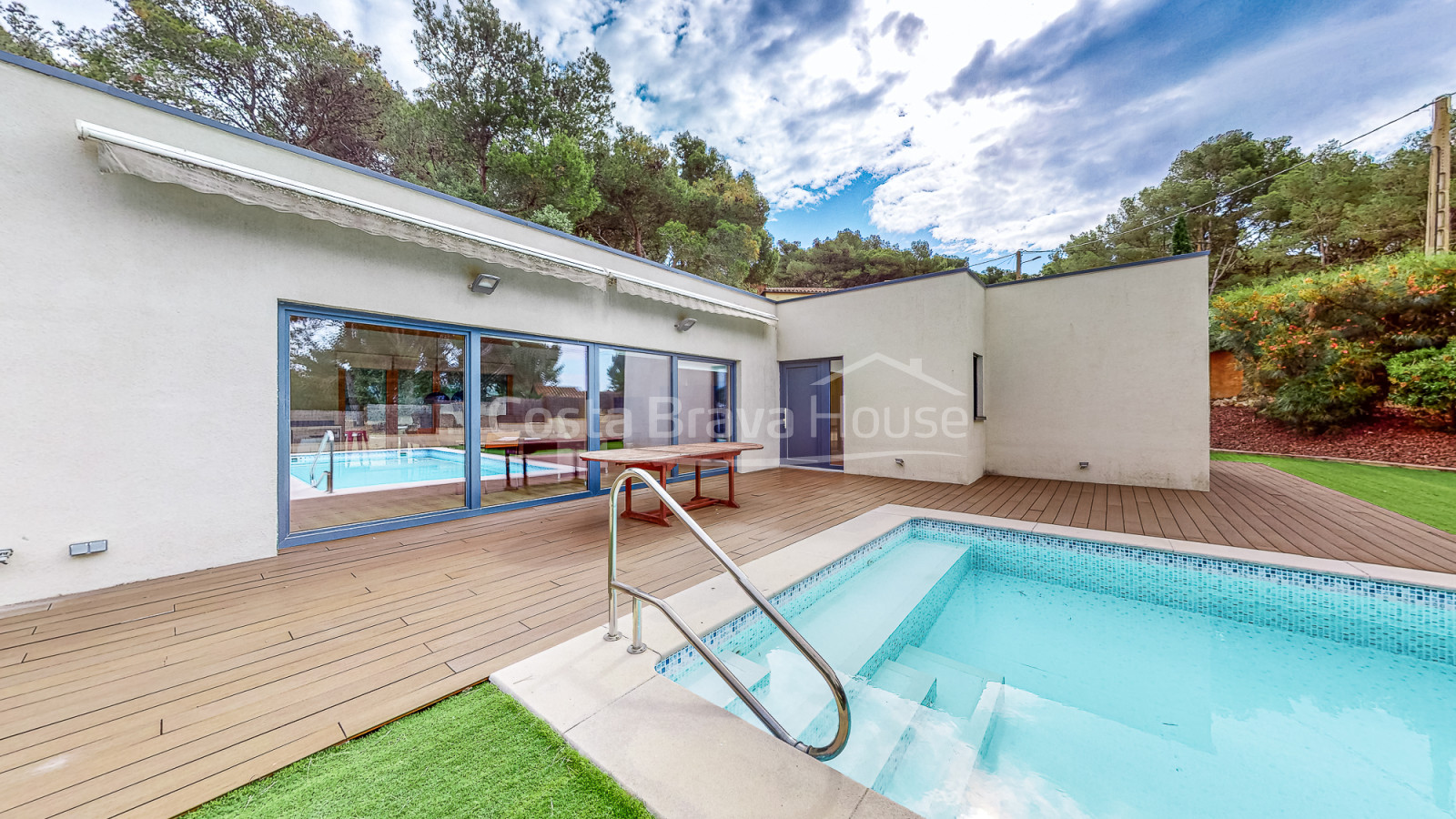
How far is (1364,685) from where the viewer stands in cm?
286

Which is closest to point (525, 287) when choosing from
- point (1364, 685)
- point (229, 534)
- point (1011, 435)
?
point (229, 534)

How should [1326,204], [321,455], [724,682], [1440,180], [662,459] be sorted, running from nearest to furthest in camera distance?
[724,682] → [321,455] → [662,459] → [1440,180] → [1326,204]

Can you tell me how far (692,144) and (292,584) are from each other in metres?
18.2

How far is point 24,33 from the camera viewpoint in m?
11.7

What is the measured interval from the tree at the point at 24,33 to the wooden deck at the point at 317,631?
18.9m

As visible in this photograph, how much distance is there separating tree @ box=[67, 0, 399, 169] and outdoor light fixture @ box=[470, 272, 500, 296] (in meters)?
13.7

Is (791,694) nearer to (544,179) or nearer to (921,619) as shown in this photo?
(921,619)

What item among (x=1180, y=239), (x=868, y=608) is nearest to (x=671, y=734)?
(x=868, y=608)

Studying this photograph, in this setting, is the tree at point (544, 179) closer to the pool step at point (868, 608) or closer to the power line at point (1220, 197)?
the pool step at point (868, 608)

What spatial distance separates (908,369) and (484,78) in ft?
51.9

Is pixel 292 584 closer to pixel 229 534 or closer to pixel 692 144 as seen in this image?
pixel 229 534

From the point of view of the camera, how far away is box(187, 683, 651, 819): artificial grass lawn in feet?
4.77

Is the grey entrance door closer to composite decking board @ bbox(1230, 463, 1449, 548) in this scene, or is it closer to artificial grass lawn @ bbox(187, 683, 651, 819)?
composite decking board @ bbox(1230, 463, 1449, 548)

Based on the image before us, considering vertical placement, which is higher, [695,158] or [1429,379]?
[695,158]
